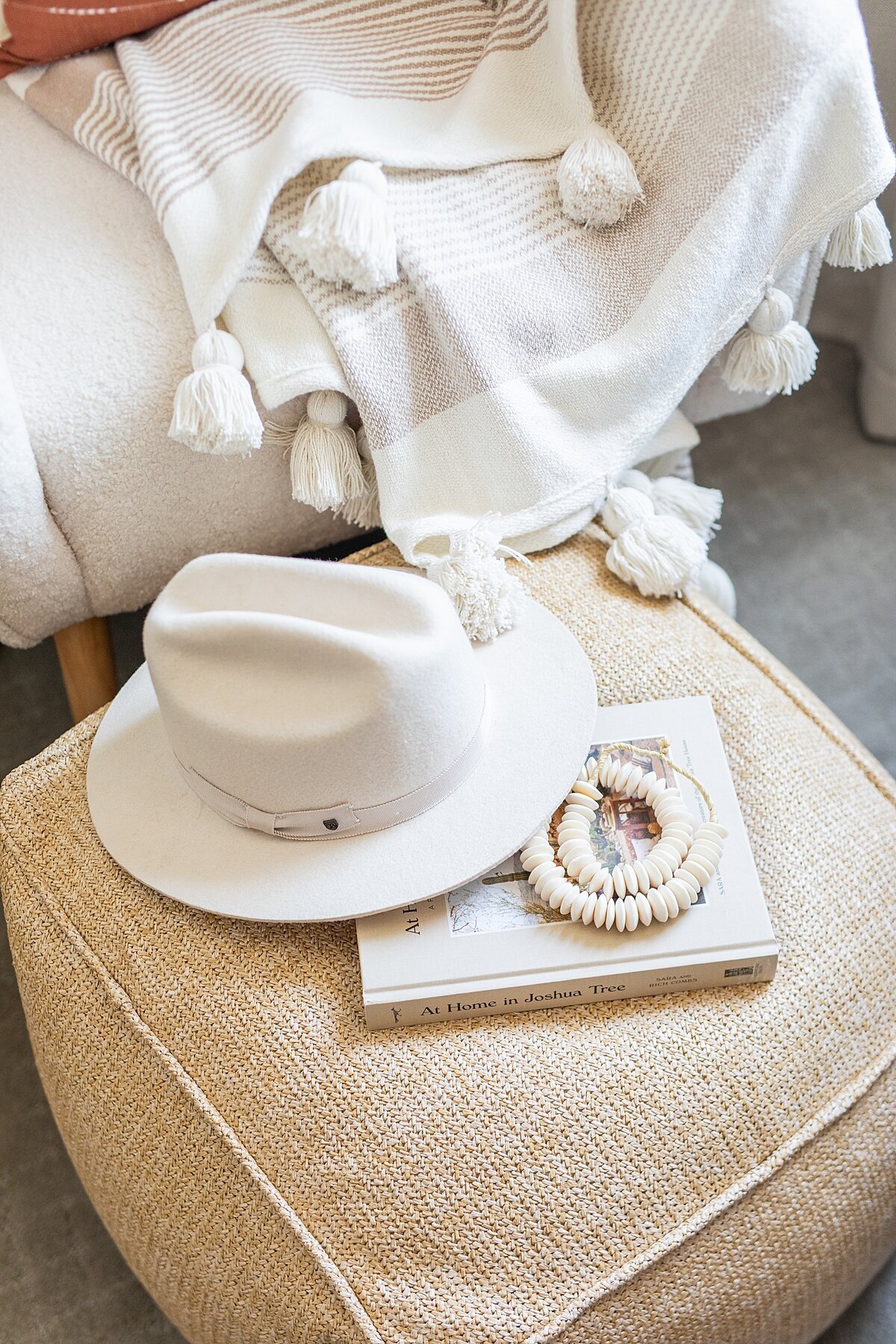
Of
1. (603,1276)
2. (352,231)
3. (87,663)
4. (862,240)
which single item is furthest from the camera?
(87,663)

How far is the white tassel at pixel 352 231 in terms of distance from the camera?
901 millimetres

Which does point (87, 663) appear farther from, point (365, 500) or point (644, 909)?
point (644, 909)

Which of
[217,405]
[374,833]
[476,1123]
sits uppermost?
[217,405]

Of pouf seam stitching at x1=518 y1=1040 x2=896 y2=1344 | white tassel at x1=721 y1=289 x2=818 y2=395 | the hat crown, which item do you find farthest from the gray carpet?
the hat crown

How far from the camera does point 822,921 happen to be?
811mm

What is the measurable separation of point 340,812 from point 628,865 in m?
0.21

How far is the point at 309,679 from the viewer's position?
729 mm

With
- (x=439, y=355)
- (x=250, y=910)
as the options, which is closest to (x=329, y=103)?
(x=439, y=355)

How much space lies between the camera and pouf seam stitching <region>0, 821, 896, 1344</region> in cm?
69

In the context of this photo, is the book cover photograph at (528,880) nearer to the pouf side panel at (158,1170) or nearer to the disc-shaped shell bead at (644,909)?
the disc-shaped shell bead at (644,909)

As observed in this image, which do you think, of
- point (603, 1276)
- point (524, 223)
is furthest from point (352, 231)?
point (603, 1276)

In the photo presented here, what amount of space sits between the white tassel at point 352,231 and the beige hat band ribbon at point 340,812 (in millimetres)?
397

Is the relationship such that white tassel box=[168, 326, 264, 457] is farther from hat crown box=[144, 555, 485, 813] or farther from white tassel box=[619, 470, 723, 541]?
white tassel box=[619, 470, 723, 541]

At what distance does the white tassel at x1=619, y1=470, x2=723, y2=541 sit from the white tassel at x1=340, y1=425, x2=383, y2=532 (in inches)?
9.2
